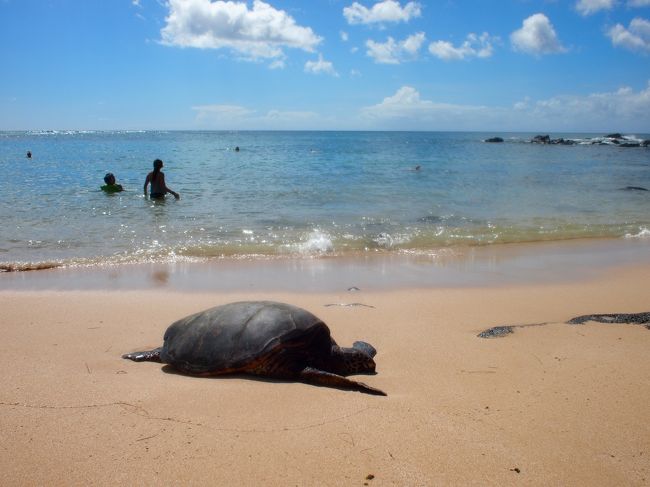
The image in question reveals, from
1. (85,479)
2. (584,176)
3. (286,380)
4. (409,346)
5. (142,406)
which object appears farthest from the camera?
(584,176)

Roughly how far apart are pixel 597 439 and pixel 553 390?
69 cm

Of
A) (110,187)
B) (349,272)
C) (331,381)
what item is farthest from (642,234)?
(110,187)

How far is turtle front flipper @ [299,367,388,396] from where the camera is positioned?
12.6ft

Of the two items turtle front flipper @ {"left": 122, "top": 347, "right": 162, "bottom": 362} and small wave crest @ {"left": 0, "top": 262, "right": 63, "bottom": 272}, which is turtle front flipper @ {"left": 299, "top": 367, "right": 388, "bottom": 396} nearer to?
turtle front flipper @ {"left": 122, "top": 347, "right": 162, "bottom": 362}

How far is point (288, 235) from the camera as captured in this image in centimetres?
1166

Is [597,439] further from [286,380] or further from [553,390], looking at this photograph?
[286,380]

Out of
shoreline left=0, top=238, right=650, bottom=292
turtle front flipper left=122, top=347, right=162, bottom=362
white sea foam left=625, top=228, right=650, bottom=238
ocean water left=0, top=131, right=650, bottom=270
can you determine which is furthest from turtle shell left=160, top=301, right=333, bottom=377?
white sea foam left=625, top=228, right=650, bottom=238

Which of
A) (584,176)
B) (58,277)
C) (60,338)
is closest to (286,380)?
(60,338)

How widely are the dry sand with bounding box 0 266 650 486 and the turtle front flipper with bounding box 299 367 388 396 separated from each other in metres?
0.10

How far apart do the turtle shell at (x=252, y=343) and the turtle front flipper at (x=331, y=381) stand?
4.4 inches

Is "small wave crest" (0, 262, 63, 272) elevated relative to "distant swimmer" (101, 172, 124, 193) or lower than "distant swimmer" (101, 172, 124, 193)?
lower

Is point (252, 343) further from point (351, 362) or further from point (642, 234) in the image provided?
point (642, 234)

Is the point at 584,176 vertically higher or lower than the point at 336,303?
higher

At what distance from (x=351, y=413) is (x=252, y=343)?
3.78 ft
